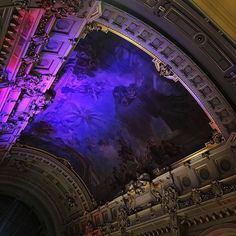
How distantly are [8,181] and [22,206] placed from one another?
7.50ft

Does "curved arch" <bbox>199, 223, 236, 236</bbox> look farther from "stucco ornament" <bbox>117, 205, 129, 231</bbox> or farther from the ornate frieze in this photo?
"stucco ornament" <bbox>117, 205, 129, 231</bbox>

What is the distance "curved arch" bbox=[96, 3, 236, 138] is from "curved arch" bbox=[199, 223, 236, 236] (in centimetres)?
244

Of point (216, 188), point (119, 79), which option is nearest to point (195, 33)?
point (119, 79)

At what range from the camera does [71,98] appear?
1258 centimetres

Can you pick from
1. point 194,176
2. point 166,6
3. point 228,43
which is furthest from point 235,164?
point 166,6

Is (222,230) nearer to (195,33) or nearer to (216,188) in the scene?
(216,188)

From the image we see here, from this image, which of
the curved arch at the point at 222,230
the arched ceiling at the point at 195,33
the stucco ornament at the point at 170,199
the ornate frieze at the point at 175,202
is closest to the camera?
the arched ceiling at the point at 195,33

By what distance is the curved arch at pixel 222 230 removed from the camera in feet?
28.8

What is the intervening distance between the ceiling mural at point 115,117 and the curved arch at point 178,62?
0.54 meters

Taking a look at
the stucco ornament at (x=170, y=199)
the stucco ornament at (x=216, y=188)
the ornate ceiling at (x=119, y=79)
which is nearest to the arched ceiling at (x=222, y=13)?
the ornate ceiling at (x=119, y=79)

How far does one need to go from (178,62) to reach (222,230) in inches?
190

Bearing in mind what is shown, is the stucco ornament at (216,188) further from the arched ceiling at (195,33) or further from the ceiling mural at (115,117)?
the arched ceiling at (195,33)

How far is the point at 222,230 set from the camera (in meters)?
9.05

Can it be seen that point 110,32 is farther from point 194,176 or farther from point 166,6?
point 194,176
